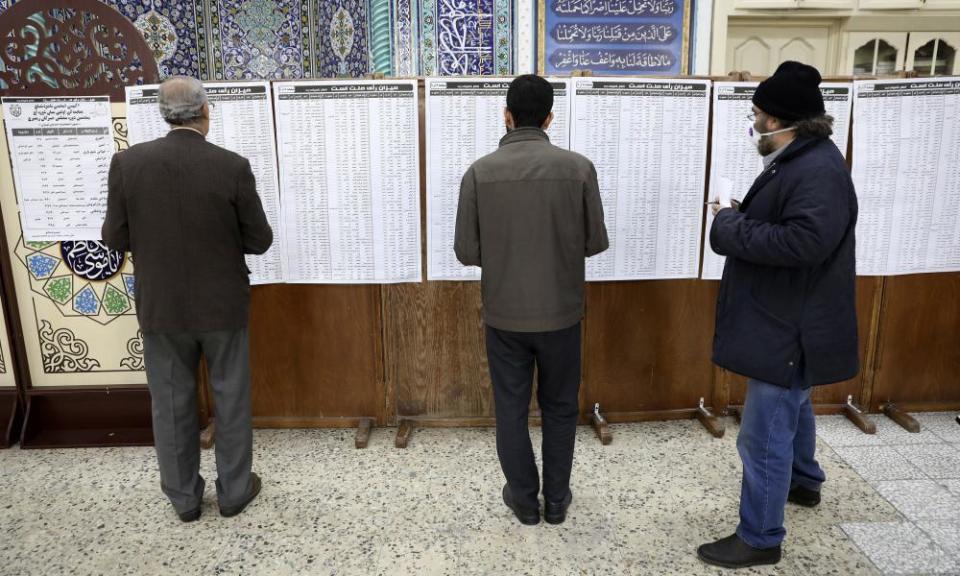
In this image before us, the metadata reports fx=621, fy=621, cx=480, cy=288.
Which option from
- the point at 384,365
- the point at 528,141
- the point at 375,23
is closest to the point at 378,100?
the point at 528,141

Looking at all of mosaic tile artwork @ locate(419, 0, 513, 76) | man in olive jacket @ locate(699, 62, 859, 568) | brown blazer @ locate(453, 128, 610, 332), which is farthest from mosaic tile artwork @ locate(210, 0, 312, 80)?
man in olive jacket @ locate(699, 62, 859, 568)

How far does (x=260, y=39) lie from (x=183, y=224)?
4.05 m

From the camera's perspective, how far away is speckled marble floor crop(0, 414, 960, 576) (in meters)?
2.10

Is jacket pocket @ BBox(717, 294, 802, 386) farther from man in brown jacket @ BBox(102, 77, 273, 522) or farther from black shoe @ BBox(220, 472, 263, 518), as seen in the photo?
black shoe @ BBox(220, 472, 263, 518)

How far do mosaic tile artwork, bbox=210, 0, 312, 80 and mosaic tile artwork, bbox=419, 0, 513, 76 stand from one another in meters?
1.11

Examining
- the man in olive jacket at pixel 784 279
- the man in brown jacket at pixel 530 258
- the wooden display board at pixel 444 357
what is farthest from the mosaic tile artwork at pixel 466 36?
the man in olive jacket at pixel 784 279

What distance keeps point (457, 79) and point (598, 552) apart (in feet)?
6.57

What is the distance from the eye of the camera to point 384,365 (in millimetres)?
3100

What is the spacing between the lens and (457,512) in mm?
2400

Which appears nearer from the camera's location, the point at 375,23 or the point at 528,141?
the point at 528,141

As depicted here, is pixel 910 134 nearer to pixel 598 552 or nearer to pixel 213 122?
pixel 598 552

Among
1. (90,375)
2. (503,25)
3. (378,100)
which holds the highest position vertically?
(503,25)

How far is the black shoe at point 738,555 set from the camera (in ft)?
6.70

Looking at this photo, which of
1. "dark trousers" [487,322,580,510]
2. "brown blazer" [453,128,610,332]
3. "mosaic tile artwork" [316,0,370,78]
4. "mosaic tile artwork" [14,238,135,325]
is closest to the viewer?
"brown blazer" [453,128,610,332]
